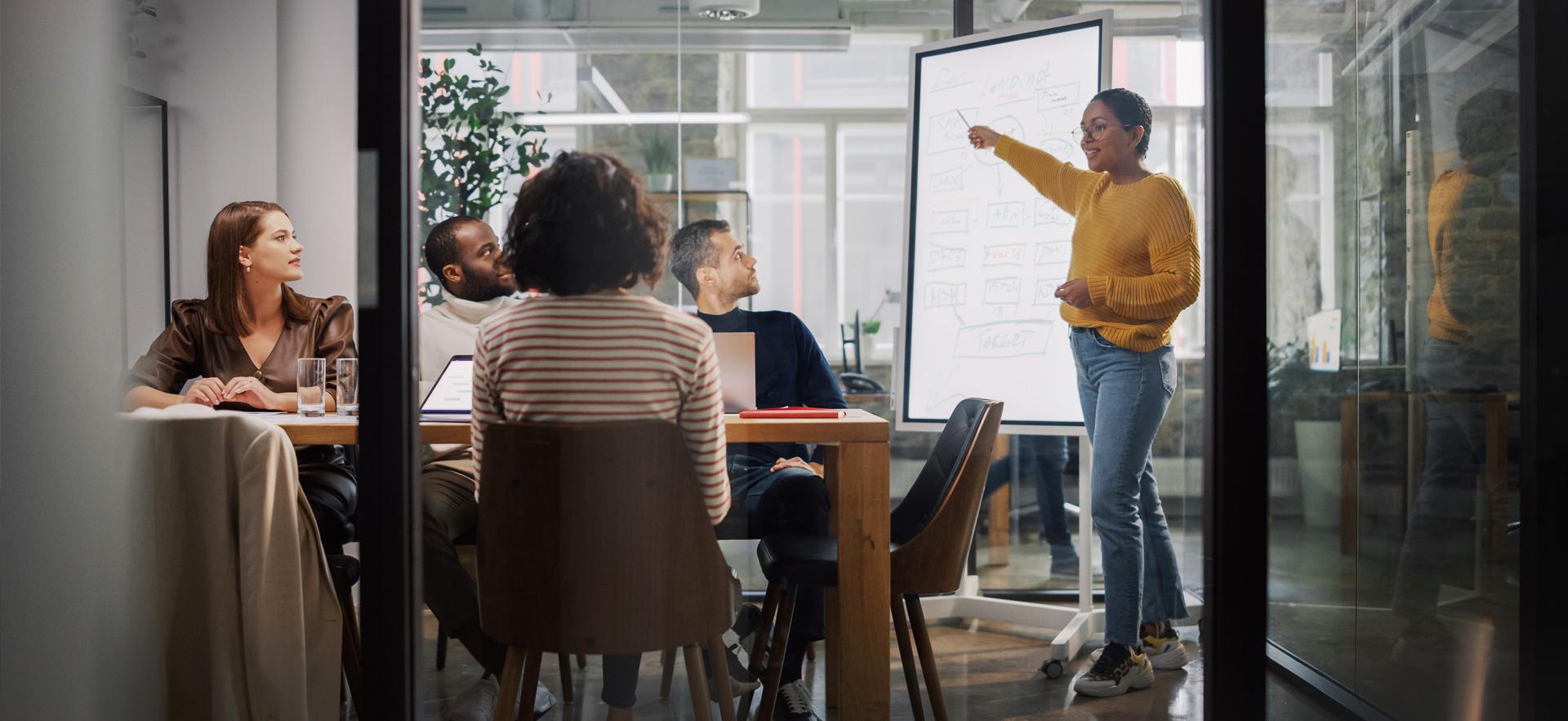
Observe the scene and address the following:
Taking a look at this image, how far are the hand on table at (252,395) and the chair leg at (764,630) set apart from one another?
128 centimetres

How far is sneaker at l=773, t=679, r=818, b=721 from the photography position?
2.21m

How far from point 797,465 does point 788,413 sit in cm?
11

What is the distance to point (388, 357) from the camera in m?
1.84

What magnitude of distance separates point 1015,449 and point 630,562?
8.95 feet

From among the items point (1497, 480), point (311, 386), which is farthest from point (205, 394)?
point (1497, 480)

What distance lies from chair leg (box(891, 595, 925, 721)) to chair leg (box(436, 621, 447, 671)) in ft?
3.26

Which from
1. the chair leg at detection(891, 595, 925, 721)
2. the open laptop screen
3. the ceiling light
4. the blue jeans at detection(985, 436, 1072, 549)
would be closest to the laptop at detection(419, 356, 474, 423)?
the open laptop screen

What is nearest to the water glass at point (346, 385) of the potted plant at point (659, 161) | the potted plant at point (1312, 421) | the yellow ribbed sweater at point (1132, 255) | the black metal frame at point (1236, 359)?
the potted plant at point (659, 161)

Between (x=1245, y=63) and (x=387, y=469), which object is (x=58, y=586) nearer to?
(x=387, y=469)

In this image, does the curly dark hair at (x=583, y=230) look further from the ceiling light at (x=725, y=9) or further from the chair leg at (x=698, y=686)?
the chair leg at (x=698, y=686)

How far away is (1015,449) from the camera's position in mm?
4273

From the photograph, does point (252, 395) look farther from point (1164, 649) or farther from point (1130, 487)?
point (1164, 649)

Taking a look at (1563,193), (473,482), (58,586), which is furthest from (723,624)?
(1563,193)

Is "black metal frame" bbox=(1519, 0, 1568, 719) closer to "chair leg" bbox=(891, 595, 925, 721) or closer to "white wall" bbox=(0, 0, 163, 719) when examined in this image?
"chair leg" bbox=(891, 595, 925, 721)
